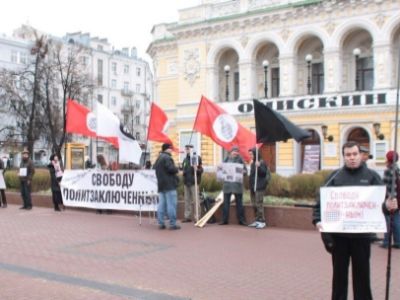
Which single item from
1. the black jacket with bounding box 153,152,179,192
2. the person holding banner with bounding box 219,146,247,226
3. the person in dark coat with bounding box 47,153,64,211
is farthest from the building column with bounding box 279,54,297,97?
the black jacket with bounding box 153,152,179,192

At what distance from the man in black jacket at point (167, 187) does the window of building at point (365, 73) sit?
2693 cm

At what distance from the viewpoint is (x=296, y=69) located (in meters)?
39.6

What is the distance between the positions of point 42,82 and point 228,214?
123 feet

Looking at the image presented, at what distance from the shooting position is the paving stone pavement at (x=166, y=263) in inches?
289

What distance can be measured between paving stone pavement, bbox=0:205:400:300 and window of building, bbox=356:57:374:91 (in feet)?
87.5

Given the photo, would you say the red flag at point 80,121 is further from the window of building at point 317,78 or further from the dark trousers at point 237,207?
the window of building at point 317,78

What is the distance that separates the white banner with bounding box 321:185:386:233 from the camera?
18.0 ft

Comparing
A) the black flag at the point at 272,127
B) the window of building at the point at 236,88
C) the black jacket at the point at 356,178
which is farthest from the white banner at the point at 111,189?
the window of building at the point at 236,88

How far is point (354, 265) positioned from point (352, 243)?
23 centimetres

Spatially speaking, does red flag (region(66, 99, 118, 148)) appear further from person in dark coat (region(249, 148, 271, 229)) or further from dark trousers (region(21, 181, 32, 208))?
person in dark coat (region(249, 148, 271, 229))

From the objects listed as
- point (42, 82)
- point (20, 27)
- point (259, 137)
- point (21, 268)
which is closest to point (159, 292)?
point (21, 268)

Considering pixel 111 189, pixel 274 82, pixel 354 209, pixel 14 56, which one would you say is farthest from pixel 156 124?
pixel 14 56

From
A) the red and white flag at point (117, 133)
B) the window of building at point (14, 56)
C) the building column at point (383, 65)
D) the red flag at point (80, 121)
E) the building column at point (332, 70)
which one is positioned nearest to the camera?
the red and white flag at point (117, 133)

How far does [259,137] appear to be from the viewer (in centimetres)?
1380
